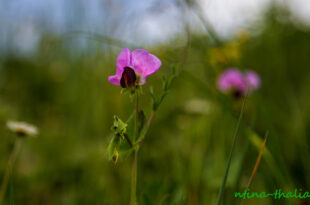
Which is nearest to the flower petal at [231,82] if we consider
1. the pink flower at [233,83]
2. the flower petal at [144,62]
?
the pink flower at [233,83]

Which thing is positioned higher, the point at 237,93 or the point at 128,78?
the point at 128,78

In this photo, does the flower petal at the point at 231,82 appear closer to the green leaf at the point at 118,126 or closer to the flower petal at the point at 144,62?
the flower petal at the point at 144,62

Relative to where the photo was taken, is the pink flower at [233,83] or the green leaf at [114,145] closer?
the green leaf at [114,145]

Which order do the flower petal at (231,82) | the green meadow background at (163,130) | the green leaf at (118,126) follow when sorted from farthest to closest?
the flower petal at (231,82) → the green meadow background at (163,130) → the green leaf at (118,126)

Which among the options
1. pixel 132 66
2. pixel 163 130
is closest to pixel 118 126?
pixel 132 66

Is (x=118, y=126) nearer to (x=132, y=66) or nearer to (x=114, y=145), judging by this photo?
(x=114, y=145)

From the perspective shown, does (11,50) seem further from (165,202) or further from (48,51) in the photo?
(165,202)

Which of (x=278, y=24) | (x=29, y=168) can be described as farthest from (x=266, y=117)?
(x=278, y=24)
